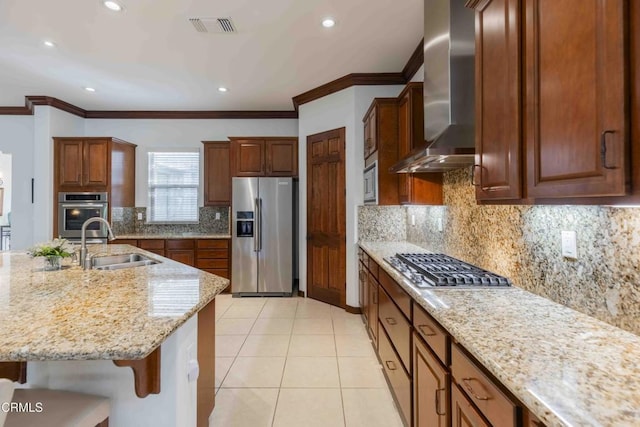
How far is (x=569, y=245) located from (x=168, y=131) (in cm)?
588

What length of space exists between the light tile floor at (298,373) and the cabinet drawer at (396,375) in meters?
0.16

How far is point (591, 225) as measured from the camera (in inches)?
51.1

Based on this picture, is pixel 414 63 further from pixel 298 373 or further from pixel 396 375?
pixel 298 373

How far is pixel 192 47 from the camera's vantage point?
3424 mm

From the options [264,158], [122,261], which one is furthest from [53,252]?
[264,158]

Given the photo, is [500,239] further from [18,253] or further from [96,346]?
[18,253]

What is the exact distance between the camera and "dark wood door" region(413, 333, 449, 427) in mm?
1326

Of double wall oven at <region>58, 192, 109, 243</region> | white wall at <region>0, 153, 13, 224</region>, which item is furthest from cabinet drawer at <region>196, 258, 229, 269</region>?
white wall at <region>0, 153, 13, 224</region>

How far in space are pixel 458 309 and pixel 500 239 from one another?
82 centimetres

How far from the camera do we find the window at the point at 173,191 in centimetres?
563

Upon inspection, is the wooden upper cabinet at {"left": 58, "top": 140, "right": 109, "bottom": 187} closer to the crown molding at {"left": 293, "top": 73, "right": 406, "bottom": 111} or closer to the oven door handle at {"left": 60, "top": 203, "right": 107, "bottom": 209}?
the oven door handle at {"left": 60, "top": 203, "right": 107, "bottom": 209}

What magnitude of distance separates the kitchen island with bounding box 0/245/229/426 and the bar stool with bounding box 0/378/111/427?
0.36 feet

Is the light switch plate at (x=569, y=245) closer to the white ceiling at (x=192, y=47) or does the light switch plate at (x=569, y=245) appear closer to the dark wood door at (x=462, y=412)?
the dark wood door at (x=462, y=412)

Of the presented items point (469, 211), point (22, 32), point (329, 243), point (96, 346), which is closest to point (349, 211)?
point (329, 243)
